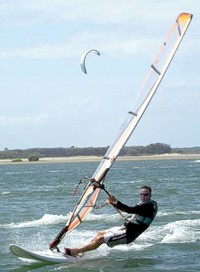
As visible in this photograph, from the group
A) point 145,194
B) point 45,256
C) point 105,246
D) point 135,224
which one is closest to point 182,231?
point 105,246

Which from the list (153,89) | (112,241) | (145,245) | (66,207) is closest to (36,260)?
(112,241)

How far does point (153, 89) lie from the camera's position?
10461mm

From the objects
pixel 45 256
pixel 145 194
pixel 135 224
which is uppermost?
pixel 145 194

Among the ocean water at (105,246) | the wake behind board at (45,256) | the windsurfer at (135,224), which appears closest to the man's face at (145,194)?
the windsurfer at (135,224)

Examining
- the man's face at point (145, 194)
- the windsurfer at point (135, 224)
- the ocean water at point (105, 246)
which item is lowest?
the ocean water at point (105, 246)

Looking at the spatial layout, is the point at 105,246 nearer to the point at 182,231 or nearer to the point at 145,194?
the point at 145,194

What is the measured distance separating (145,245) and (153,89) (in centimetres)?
314

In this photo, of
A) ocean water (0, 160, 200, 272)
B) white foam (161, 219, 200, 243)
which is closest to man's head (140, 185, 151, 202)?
ocean water (0, 160, 200, 272)

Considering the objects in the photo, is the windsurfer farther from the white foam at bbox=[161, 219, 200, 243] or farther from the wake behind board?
the white foam at bbox=[161, 219, 200, 243]

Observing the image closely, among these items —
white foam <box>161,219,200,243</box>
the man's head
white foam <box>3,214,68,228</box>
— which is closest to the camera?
the man's head

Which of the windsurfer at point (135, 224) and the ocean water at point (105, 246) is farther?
the ocean water at point (105, 246)

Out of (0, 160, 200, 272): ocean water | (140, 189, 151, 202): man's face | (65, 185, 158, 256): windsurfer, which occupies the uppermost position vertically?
(140, 189, 151, 202): man's face

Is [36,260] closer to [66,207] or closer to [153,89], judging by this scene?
[153,89]

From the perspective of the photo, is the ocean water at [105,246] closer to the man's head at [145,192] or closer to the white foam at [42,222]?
the white foam at [42,222]
